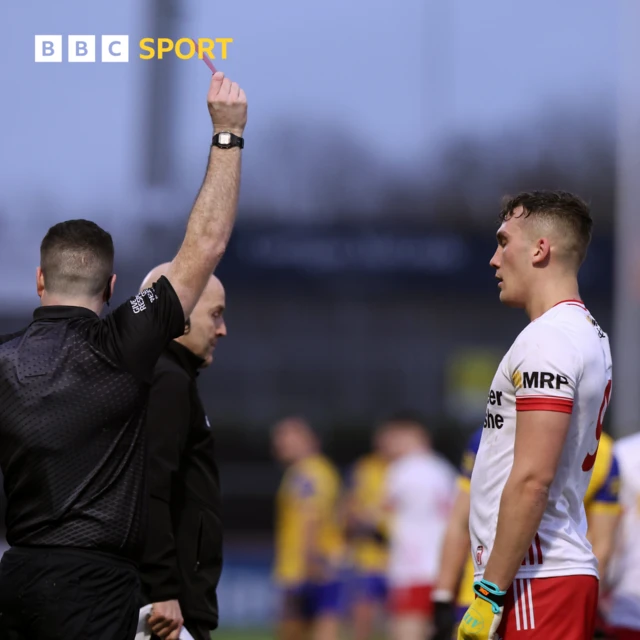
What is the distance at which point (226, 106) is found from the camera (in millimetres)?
3434

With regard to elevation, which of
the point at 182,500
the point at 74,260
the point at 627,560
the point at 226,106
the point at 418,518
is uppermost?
the point at 226,106

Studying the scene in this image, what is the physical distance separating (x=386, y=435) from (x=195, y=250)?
8.48 metres

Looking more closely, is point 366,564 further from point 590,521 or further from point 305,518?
point 590,521

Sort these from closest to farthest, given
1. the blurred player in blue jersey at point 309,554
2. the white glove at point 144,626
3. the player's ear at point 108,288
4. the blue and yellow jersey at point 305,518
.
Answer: the player's ear at point 108,288
the white glove at point 144,626
the blurred player in blue jersey at point 309,554
the blue and yellow jersey at point 305,518

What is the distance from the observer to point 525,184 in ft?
94.2

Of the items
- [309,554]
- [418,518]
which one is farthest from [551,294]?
[309,554]

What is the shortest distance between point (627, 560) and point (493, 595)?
1.89 m

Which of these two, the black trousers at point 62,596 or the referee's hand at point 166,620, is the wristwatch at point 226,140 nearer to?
the black trousers at point 62,596

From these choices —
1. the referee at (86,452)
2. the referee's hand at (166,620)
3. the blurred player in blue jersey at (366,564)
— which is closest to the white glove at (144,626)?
the referee's hand at (166,620)

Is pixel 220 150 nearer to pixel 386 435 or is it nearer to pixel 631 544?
pixel 631 544

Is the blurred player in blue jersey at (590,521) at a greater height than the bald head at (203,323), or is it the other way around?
the bald head at (203,323)

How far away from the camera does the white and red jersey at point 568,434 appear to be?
3.20 metres

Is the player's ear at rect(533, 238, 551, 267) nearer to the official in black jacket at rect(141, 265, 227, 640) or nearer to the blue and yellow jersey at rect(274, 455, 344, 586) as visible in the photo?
the official in black jacket at rect(141, 265, 227, 640)

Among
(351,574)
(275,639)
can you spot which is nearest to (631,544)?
(351,574)
